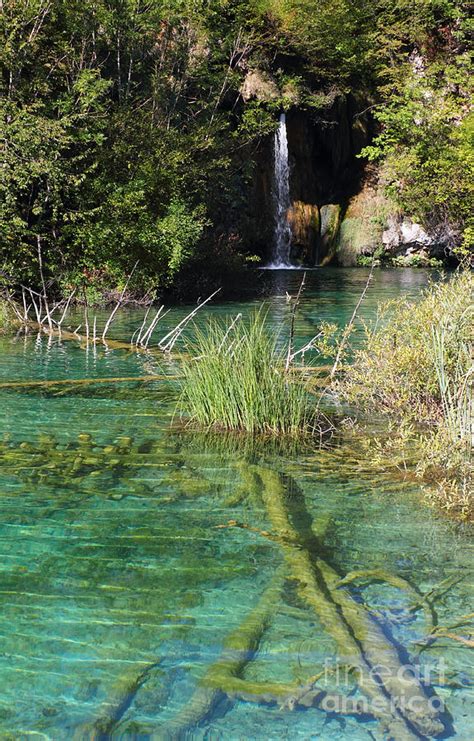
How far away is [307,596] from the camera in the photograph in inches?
155

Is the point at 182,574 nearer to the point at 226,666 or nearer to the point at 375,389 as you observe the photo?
the point at 226,666

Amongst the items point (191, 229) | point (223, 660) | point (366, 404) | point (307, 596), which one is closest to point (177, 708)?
point (223, 660)

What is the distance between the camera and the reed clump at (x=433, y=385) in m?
5.60

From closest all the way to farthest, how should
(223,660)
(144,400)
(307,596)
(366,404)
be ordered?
(223,660), (307,596), (366,404), (144,400)

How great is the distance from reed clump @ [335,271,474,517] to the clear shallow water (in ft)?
1.18

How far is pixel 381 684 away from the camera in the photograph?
10.4 ft

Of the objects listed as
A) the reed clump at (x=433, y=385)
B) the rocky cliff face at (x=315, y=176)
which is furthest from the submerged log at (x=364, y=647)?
the rocky cliff face at (x=315, y=176)

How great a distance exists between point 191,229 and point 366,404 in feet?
38.3

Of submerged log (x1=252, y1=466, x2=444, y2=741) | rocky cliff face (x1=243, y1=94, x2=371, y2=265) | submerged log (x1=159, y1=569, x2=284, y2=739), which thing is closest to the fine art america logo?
submerged log (x1=252, y1=466, x2=444, y2=741)

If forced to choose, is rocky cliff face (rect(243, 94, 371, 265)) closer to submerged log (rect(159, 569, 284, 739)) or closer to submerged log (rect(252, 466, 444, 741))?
submerged log (rect(252, 466, 444, 741))

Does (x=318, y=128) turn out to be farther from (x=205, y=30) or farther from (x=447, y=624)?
(x=447, y=624)

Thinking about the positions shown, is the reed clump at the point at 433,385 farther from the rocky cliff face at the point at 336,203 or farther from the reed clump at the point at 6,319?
the rocky cliff face at the point at 336,203

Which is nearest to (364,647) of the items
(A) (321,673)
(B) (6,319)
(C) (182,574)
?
(A) (321,673)

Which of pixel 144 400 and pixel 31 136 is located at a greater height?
pixel 31 136
